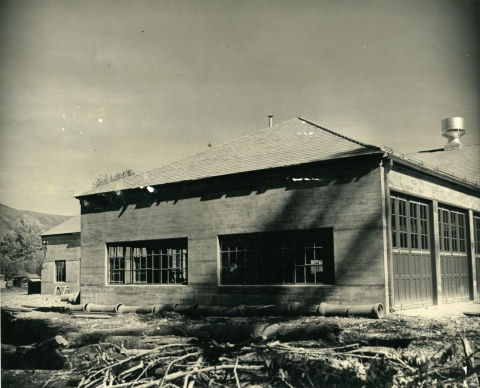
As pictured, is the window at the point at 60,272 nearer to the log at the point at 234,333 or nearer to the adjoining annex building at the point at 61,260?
the adjoining annex building at the point at 61,260

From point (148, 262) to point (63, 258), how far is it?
15.4 meters

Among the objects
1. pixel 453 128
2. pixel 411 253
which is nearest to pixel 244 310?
pixel 411 253

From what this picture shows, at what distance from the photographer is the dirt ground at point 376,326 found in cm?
913

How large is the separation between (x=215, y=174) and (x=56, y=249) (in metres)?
19.8

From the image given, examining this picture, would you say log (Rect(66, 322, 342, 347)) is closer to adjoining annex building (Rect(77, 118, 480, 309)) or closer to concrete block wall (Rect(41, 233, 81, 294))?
adjoining annex building (Rect(77, 118, 480, 309))

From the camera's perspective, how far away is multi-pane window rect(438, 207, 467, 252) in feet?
56.0

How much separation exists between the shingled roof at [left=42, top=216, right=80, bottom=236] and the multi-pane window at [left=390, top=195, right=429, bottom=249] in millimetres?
22297

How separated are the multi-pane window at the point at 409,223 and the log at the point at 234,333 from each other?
17.3ft

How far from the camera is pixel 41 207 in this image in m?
11.3

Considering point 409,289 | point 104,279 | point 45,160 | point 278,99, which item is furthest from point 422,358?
point 104,279

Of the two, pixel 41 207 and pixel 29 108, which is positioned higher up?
pixel 29 108

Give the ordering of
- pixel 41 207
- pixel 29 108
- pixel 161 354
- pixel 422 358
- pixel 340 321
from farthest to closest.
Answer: pixel 340 321 < pixel 41 207 < pixel 29 108 < pixel 161 354 < pixel 422 358

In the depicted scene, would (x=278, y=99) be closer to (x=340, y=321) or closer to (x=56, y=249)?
(x=340, y=321)

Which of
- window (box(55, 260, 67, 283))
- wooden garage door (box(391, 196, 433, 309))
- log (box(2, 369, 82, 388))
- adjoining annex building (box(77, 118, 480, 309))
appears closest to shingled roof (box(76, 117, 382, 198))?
adjoining annex building (box(77, 118, 480, 309))
